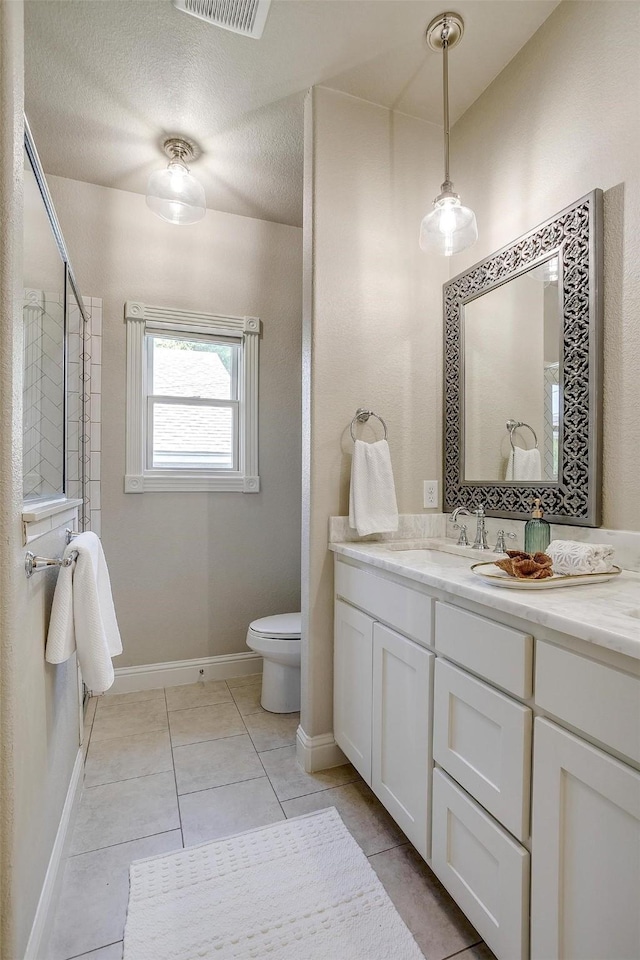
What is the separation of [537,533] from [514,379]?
590mm

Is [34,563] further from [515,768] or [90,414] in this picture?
[90,414]

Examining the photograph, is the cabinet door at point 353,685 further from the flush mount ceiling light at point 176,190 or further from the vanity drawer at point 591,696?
the flush mount ceiling light at point 176,190

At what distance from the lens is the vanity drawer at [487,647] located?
3.03 feet

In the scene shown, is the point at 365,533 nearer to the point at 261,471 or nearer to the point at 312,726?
the point at 312,726

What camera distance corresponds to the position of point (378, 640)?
1.50m

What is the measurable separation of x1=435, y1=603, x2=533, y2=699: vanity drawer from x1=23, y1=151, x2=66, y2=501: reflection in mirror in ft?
3.62

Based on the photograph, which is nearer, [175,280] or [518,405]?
[518,405]

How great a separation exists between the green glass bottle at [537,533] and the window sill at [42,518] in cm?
134

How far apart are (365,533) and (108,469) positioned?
1.53m

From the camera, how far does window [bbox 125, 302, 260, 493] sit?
99.3 inches

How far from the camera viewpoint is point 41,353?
1.35 metres

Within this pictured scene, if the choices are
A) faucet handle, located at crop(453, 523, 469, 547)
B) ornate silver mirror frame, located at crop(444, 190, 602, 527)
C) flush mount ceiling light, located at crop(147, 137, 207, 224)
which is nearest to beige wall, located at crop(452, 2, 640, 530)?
ornate silver mirror frame, located at crop(444, 190, 602, 527)

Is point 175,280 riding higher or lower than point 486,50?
lower

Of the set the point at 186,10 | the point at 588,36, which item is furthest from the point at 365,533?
the point at 186,10
